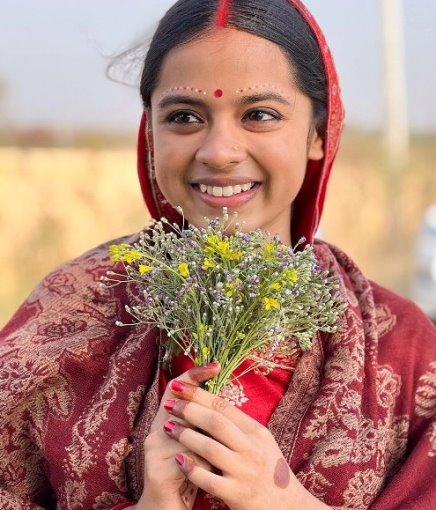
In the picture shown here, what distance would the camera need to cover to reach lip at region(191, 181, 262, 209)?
2297 mm

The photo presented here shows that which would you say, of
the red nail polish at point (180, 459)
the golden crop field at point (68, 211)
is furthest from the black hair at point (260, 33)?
the golden crop field at point (68, 211)

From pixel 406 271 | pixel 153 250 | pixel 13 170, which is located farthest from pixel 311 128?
pixel 406 271

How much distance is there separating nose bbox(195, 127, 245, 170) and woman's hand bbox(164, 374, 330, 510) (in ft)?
1.77

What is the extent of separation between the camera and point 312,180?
2553mm

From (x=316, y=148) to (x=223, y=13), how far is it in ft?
1.46

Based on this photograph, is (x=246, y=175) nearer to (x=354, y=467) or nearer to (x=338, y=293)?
(x=338, y=293)

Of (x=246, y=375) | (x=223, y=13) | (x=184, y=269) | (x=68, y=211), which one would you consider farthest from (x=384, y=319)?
(x=68, y=211)

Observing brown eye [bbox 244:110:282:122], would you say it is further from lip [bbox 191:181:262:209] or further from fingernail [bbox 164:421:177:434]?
fingernail [bbox 164:421:177:434]

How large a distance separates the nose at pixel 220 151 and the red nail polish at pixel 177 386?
0.53 metres

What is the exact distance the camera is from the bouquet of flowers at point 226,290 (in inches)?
77.2

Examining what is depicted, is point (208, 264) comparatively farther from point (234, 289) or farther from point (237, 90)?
point (237, 90)

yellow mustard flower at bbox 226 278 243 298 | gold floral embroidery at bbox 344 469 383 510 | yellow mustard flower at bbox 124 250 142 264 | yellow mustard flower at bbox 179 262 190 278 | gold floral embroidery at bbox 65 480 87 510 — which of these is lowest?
gold floral embroidery at bbox 65 480 87 510

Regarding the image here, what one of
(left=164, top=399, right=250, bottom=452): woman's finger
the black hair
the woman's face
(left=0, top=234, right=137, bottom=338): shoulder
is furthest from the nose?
(left=164, top=399, right=250, bottom=452): woman's finger

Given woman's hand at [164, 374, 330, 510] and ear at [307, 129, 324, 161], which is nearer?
woman's hand at [164, 374, 330, 510]
